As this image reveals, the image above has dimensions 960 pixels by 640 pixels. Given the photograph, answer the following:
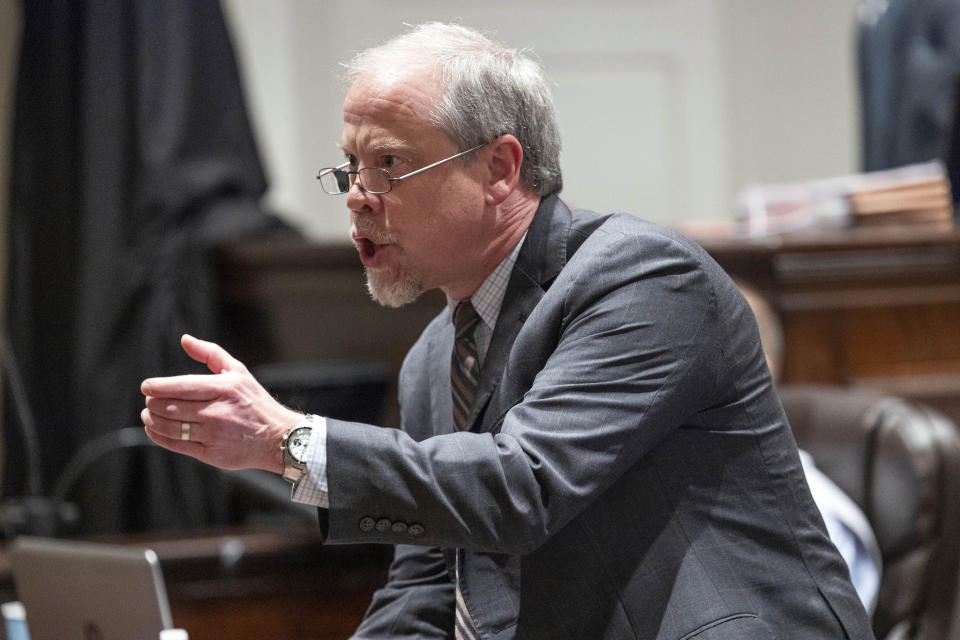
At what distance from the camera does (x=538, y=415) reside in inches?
46.1

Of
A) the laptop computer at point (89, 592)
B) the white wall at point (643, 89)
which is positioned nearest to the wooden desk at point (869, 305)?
the white wall at point (643, 89)

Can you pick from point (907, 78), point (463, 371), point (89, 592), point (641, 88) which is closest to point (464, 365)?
point (463, 371)

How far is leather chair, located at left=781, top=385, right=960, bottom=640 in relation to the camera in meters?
1.78

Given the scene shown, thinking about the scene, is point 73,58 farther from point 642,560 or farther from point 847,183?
point 642,560

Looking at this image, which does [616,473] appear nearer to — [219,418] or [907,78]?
[219,418]

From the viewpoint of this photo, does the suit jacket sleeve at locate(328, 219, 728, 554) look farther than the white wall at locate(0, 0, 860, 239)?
No

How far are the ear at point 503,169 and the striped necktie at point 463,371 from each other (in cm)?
15

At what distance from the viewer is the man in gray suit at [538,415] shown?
3.67 feet

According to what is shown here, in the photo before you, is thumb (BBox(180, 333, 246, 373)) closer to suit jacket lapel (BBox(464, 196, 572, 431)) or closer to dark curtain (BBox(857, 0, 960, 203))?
suit jacket lapel (BBox(464, 196, 572, 431))

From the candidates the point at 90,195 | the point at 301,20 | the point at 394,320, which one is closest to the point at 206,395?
the point at 394,320

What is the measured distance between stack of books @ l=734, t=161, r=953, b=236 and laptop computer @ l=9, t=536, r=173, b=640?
2128 millimetres

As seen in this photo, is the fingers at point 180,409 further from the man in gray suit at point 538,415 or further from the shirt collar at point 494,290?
the shirt collar at point 494,290

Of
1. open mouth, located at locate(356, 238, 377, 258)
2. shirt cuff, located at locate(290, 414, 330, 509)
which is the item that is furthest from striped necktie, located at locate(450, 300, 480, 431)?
shirt cuff, located at locate(290, 414, 330, 509)

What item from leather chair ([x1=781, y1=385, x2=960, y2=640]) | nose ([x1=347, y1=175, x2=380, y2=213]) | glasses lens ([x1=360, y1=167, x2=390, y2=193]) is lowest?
leather chair ([x1=781, y1=385, x2=960, y2=640])
